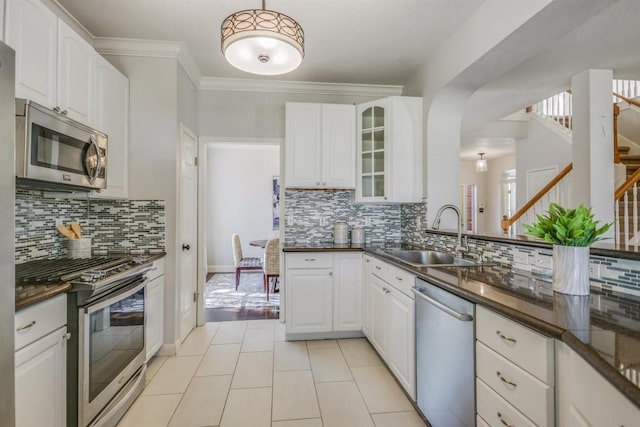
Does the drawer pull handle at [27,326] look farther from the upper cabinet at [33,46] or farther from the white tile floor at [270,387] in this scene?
the upper cabinet at [33,46]

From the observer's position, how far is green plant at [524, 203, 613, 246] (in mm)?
1272

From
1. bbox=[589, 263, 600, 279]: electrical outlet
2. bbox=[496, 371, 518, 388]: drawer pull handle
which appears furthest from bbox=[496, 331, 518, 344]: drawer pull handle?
bbox=[589, 263, 600, 279]: electrical outlet

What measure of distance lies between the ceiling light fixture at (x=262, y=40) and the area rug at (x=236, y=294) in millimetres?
3195

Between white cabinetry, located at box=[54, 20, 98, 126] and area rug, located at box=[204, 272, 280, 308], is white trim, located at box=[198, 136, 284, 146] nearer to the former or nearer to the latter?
white cabinetry, located at box=[54, 20, 98, 126]

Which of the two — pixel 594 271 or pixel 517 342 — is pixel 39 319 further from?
pixel 594 271

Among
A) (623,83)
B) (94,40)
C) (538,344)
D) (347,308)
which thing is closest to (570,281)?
(538,344)

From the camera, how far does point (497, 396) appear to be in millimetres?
1231

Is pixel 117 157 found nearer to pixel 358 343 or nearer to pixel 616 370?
pixel 358 343

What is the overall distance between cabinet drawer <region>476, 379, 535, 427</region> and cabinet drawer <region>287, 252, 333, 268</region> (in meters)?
1.82

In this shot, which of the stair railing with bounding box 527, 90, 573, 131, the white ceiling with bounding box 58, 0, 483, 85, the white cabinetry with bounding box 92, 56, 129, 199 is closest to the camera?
the white ceiling with bounding box 58, 0, 483, 85

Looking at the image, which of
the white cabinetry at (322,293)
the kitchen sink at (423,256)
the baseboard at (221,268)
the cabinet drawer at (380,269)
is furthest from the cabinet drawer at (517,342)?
the baseboard at (221,268)

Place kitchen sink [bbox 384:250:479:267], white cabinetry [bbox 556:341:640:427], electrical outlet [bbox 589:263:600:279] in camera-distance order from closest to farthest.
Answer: white cabinetry [bbox 556:341:640:427] → electrical outlet [bbox 589:263:600:279] → kitchen sink [bbox 384:250:479:267]

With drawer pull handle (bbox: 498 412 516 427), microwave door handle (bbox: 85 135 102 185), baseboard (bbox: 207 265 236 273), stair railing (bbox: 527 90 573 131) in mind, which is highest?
stair railing (bbox: 527 90 573 131)

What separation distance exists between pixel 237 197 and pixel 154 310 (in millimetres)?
3978
